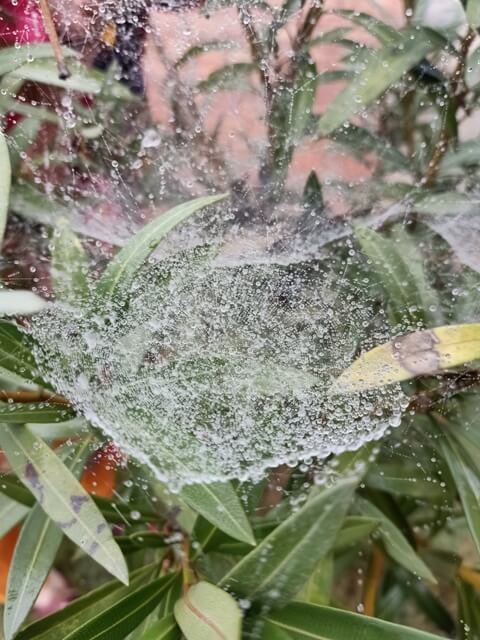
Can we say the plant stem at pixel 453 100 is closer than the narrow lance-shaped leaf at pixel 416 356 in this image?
No

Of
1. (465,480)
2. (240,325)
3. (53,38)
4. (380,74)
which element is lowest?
(465,480)

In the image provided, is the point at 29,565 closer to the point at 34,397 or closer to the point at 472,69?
the point at 34,397

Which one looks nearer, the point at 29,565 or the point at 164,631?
the point at 164,631

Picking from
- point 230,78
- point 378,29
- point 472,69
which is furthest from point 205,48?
point 472,69

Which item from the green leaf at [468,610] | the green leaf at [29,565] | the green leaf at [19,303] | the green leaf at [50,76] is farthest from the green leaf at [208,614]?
the green leaf at [50,76]

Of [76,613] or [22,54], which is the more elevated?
[22,54]

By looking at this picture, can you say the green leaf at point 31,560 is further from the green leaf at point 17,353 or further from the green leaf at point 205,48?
the green leaf at point 205,48
